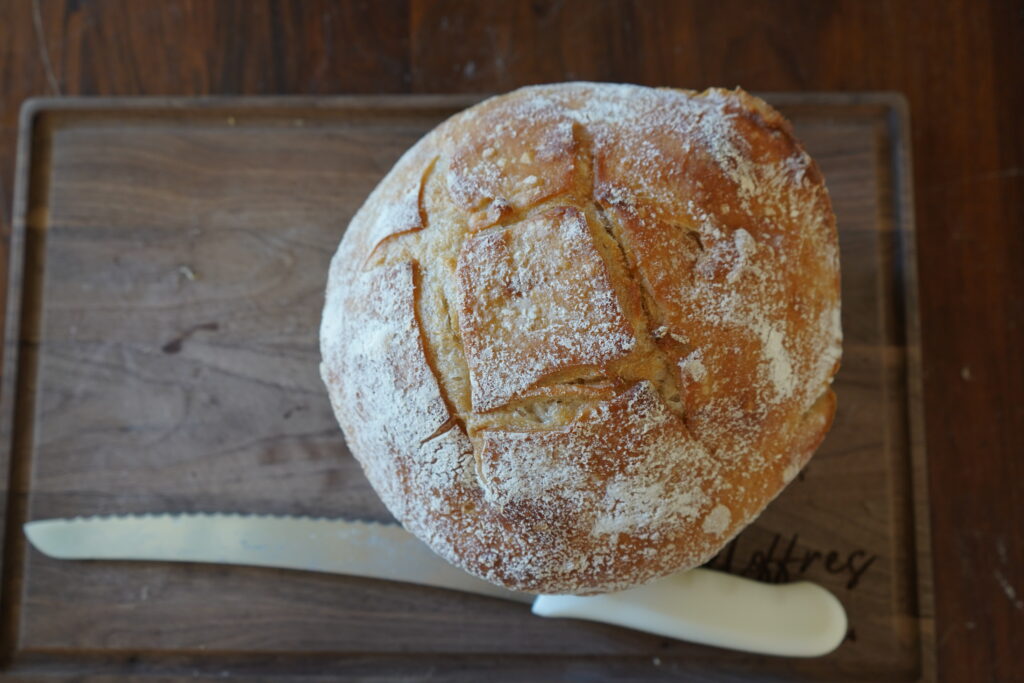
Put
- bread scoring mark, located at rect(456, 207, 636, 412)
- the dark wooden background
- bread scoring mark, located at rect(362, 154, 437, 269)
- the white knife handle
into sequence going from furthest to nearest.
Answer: the dark wooden background
the white knife handle
bread scoring mark, located at rect(362, 154, 437, 269)
bread scoring mark, located at rect(456, 207, 636, 412)

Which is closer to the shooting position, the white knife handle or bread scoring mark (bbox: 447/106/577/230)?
bread scoring mark (bbox: 447/106/577/230)

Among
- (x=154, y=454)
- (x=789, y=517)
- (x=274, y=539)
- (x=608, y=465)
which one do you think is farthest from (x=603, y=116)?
(x=154, y=454)

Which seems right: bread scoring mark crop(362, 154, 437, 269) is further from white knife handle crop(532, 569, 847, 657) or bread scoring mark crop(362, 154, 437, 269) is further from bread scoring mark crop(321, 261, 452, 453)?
white knife handle crop(532, 569, 847, 657)

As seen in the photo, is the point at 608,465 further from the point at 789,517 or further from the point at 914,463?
the point at 914,463

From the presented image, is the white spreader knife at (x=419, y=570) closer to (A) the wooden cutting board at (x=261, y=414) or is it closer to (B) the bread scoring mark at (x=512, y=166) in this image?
(A) the wooden cutting board at (x=261, y=414)

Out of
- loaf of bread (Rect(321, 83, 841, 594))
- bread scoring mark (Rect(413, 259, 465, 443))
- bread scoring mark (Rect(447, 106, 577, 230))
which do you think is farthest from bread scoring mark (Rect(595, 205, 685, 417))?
bread scoring mark (Rect(413, 259, 465, 443))

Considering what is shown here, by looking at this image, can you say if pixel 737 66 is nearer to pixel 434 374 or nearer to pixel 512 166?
pixel 512 166

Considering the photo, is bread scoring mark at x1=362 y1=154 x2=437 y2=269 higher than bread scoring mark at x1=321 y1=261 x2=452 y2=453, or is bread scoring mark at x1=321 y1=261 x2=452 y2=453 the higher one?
bread scoring mark at x1=362 y1=154 x2=437 y2=269
